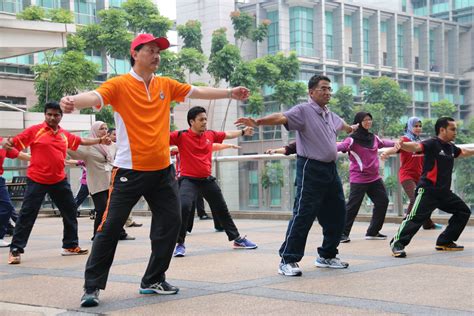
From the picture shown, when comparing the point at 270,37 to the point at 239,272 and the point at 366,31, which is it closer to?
the point at 366,31

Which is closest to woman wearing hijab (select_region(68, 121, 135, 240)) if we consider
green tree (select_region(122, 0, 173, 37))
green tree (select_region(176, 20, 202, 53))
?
green tree (select_region(122, 0, 173, 37))

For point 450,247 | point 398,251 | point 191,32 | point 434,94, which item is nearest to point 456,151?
point 450,247

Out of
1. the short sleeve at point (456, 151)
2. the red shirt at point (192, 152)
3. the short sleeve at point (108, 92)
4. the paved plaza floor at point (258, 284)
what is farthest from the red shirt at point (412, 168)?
the short sleeve at point (108, 92)

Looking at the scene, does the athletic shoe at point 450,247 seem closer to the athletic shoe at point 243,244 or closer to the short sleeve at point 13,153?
the athletic shoe at point 243,244

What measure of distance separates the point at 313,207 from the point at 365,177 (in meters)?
3.56

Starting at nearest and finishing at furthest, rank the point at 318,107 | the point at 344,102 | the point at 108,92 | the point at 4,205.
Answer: the point at 108,92 → the point at 318,107 → the point at 4,205 → the point at 344,102

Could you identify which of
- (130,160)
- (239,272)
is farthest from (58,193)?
(130,160)

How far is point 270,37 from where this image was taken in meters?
92.4

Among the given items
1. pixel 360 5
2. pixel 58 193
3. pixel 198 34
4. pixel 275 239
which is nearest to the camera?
pixel 58 193

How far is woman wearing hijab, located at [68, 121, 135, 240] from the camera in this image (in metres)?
10.6

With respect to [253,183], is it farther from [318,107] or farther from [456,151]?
[318,107]

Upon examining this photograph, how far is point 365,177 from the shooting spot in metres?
10.7

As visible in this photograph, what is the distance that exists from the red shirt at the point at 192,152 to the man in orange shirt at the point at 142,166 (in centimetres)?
334

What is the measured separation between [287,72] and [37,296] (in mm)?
66691
